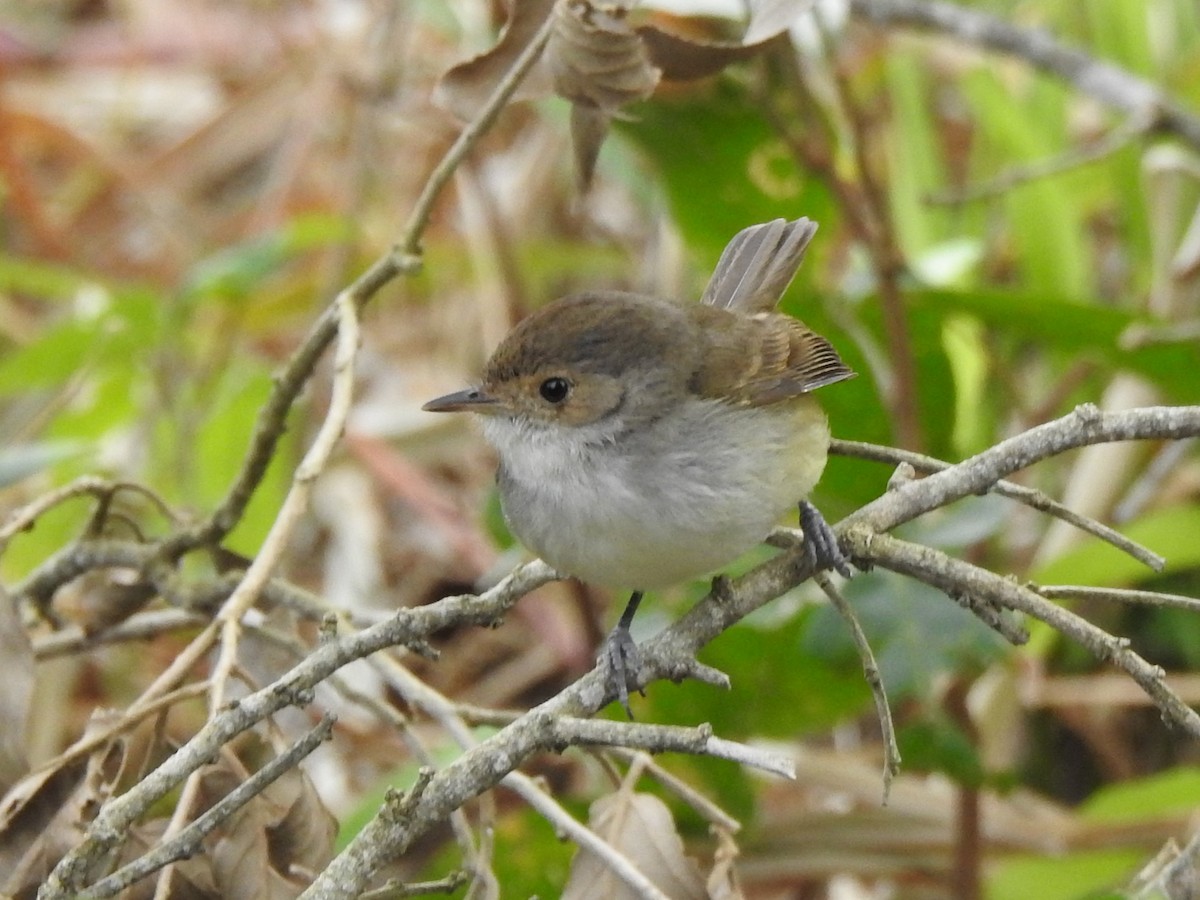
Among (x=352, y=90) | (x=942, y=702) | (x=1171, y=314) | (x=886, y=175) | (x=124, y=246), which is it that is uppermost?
(x=124, y=246)

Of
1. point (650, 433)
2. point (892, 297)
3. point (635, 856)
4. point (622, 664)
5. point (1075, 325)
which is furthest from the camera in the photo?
point (1075, 325)

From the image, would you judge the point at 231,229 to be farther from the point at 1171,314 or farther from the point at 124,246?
the point at 1171,314

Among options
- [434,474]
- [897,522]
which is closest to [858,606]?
[897,522]

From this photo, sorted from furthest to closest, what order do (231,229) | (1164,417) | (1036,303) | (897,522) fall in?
(231,229), (1036,303), (897,522), (1164,417)

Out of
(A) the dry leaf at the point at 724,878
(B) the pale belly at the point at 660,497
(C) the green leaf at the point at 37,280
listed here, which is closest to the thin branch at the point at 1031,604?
(B) the pale belly at the point at 660,497

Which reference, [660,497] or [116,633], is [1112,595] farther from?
[116,633]

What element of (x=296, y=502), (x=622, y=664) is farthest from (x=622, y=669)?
(x=296, y=502)
